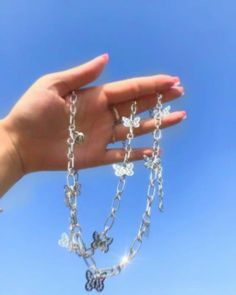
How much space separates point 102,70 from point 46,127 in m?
0.48

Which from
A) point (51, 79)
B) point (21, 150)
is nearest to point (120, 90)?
point (51, 79)

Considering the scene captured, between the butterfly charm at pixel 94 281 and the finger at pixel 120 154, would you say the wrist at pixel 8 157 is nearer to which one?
the finger at pixel 120 154

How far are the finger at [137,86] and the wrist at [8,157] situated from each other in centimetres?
64

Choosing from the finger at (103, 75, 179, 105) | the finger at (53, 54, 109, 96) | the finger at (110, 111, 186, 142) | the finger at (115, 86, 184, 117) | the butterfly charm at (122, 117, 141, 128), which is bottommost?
the finger at (110, 111, 186, 142)

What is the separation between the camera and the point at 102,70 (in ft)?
11.0

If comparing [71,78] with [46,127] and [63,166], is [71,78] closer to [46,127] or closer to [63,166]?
[46,127]

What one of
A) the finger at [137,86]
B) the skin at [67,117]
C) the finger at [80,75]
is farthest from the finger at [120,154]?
the finger at [80,75]

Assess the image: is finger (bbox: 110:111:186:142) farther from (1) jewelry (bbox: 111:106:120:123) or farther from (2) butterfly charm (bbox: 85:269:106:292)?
(2) butterfly charm (bbox: 85:269:106:292)

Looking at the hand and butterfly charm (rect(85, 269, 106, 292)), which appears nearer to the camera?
butterfly charm (rect(85, 269, 106, 292))

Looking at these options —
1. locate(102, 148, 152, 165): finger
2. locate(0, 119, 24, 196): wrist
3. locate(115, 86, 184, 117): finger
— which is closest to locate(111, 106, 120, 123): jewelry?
locate(115, 86, 184, 117): finger

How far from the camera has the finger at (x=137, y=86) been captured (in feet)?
11.1

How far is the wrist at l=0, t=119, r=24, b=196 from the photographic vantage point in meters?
3.47

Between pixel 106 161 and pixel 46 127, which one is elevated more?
pixel 46 127

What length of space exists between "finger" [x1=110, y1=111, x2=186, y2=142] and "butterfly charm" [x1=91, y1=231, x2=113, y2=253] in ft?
2.08
